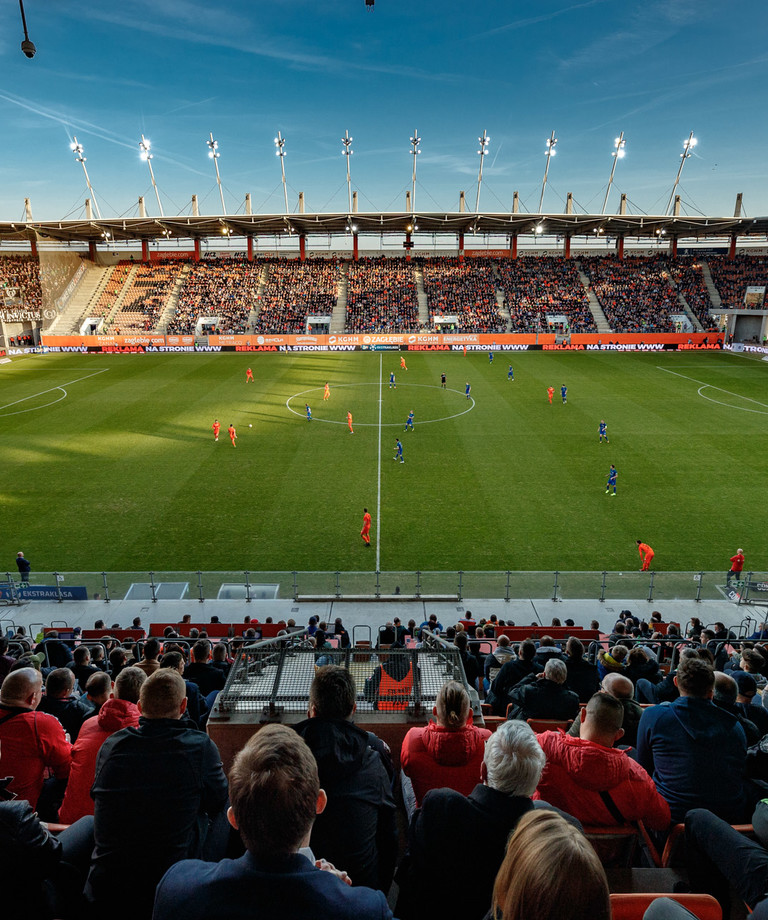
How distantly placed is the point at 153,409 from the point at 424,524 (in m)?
23.1

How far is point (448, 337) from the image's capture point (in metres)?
64.3

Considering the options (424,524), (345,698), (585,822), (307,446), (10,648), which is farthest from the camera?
(307,446)

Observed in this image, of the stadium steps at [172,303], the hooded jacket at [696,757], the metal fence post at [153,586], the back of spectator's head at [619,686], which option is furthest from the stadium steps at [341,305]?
the hooded jacket at [696,757]

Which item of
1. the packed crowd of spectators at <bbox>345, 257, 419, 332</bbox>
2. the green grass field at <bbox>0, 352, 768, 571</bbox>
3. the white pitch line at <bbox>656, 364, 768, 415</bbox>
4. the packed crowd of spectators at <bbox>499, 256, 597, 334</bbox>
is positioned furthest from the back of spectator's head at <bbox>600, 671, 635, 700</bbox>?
the packed crowd of spectators at <bbox>499, 256, 597, 334</bbox>

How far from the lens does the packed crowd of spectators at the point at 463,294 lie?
68438mm

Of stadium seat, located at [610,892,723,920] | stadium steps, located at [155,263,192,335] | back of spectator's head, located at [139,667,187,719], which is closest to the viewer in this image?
stadium seat, located at [610,892,723,920]

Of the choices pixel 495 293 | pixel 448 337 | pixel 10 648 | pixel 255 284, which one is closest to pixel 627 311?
pixel 495 293

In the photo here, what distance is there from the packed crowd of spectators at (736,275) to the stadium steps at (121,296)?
72.0 meters

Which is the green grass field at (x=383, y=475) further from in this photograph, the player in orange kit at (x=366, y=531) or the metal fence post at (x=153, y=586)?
the metal fence post at (x=153, y=586)

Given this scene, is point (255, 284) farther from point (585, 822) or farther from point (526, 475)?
point (585, 822)

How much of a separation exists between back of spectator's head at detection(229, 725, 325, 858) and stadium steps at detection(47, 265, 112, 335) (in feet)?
253

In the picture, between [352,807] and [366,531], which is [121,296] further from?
[352,807]

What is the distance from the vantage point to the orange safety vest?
5.03m

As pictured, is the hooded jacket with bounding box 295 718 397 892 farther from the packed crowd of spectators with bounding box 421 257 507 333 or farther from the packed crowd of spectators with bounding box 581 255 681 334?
the packed crowd of spectators with bounding box 581 255 681 334
